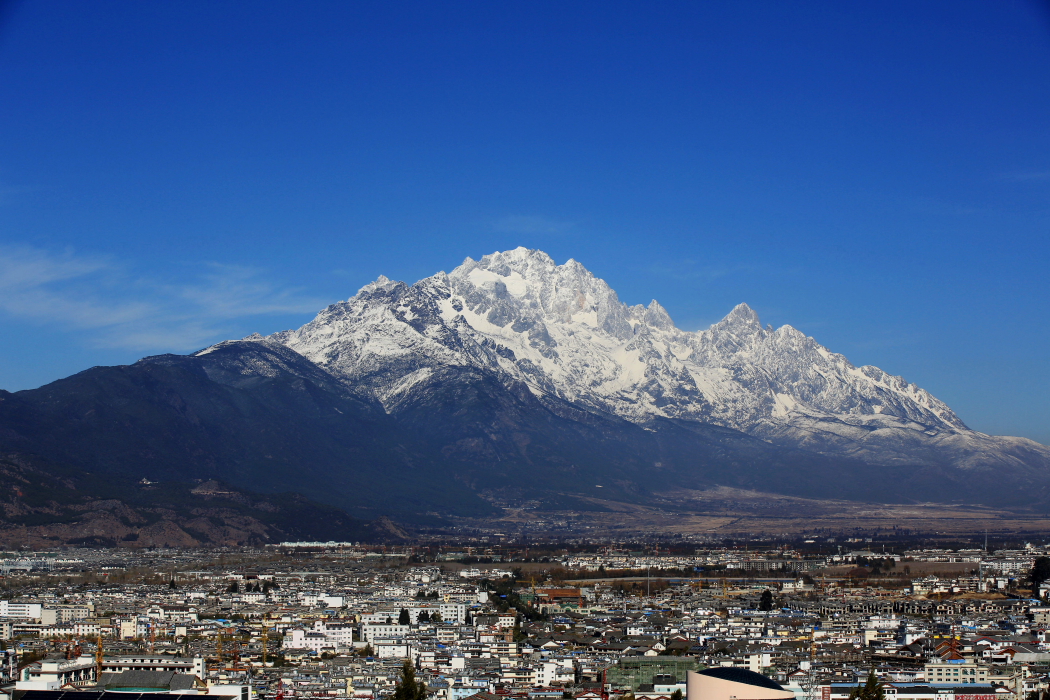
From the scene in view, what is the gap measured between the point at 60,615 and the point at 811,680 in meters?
52.1

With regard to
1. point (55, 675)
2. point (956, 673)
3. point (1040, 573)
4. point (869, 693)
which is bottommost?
point (956, 673)

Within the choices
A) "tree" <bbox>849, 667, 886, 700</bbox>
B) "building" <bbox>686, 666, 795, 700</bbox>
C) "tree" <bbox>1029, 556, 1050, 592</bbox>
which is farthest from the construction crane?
"tree" <bbox>1029, 556, 1050, 592</bbox>

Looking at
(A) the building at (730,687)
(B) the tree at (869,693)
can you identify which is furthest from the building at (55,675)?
(B) the tree at (869,693)

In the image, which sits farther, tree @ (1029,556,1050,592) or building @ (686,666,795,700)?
tree @ (1029,556,1050,592)

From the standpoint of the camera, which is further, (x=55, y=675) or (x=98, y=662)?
(x=98, y=662)

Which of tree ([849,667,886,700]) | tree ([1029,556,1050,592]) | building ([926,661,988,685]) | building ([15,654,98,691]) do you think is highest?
tree ([1029,556,1050,592])

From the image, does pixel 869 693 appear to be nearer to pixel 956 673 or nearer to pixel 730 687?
pixel 730 687

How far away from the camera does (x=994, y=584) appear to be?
128 m

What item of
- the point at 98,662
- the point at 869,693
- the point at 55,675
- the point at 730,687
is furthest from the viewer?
the point at 98,662

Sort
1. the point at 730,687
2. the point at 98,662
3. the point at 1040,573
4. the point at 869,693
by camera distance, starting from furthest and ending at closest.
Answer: the point at 1040,573 → the point at 98,662 → the point at 869,693 → the point at 730,687

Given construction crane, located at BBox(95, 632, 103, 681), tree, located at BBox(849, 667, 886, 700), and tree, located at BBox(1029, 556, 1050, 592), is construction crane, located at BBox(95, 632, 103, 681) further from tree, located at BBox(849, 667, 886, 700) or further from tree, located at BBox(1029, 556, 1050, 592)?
tree, located at BBox(1029, 556, 1050, 592)

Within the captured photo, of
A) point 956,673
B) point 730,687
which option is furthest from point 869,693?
point 956,673

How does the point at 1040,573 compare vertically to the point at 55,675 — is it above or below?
above

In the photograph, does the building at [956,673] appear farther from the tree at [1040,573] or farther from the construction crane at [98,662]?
the tree at [1040,573]
